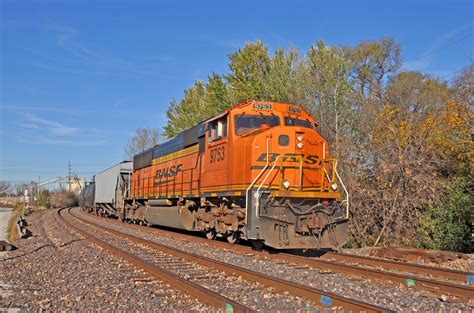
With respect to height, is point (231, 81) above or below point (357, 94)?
above

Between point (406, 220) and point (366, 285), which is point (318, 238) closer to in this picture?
point (366, 285)

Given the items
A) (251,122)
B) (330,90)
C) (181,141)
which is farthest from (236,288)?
(330,90)

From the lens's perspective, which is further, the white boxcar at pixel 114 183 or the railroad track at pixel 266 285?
the white boxcar at pixel 114 183

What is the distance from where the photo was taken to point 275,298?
21.7 ft

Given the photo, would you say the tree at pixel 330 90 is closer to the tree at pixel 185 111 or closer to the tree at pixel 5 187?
the tree at pixel 185 111

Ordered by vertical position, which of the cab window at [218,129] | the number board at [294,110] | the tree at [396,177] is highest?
the number board at [294,110]

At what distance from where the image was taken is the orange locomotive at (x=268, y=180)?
10.5 metres

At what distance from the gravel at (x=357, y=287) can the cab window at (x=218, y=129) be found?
346 cm

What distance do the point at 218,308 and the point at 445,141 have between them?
11.5m

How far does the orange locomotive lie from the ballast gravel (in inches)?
130

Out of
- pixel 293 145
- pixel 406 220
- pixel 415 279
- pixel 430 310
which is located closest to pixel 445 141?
pixel 406 220

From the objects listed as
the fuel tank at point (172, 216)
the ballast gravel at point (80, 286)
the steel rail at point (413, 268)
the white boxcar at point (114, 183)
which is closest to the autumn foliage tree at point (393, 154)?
the steel rail at point (413, 268)

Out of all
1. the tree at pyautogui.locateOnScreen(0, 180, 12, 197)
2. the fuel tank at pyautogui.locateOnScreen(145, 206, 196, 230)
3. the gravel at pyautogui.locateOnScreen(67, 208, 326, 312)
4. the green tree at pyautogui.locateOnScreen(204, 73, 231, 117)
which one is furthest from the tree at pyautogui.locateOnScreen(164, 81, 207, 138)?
the tree at pyautogui.locateOnScreen(0, 180, 12, 197)

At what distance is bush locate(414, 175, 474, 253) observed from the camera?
13.1 m
